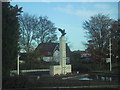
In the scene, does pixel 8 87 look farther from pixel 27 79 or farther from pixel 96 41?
pixel 96 41

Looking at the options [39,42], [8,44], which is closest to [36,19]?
[39,42]

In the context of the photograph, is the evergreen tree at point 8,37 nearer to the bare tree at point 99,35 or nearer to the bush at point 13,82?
the bush at point 13,82

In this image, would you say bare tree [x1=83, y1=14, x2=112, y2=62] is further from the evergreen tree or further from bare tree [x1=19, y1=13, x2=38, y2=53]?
the evergreen tree

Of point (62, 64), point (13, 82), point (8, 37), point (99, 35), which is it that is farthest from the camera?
point (99, 35)

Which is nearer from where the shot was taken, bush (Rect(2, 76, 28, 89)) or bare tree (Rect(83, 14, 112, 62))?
Answer: bush (Rect(2, 76, 28, 89))

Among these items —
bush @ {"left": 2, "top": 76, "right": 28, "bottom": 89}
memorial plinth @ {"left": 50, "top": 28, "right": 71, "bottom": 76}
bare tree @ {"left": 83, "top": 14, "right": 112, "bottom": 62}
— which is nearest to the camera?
bush @ {"left": 2, "top": 76, "right": 28, "bottom": 89}

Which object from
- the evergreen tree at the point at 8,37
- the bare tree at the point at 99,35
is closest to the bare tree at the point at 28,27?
the bare tree at the point at 99,35

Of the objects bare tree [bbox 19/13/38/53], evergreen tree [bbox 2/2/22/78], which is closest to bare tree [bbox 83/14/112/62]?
bare tree [bbox 19/13/38/53]

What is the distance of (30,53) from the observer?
135 ft

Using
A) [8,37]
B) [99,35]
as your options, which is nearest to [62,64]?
[8,37]

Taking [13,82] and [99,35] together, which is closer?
[13,82]

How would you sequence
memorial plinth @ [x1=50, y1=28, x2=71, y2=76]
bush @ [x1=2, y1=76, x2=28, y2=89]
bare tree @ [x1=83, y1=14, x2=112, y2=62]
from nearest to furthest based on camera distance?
bush @ [x1=2, y1=76, x2=28, y2=89], memorial plinth @ [x1=50, y1=28, x2=71, y2=76], bare tree @ [x1=83, y1=14, x2=112, y2=62]

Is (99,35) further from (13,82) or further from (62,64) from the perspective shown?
(13,82)

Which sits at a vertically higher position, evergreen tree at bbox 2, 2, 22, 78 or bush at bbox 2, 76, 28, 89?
evergreen tree at bbox 2, 2, 22, 78
